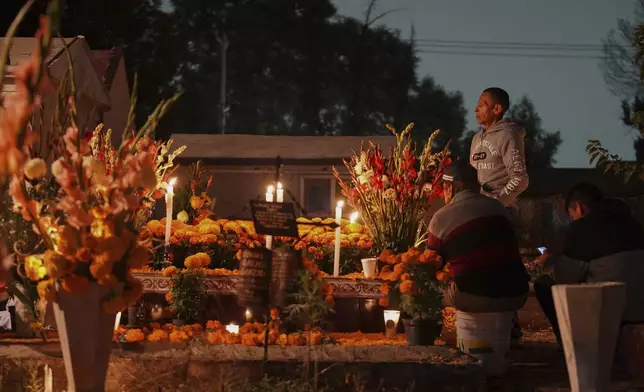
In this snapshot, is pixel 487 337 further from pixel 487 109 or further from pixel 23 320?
pixel 23 320

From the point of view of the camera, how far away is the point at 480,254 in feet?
21.3

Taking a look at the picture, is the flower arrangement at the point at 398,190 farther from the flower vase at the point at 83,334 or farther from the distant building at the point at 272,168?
the distant building at the point at 272,168

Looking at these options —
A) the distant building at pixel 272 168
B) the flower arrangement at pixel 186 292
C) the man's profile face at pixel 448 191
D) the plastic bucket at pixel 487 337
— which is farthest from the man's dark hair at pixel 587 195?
the distant building at pixel 272 168

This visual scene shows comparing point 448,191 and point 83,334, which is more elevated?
point 448,191

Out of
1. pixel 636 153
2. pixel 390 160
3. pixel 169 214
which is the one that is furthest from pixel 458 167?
pixel 636 153

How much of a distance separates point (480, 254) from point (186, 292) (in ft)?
7.59

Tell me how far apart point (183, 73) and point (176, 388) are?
1349 inches

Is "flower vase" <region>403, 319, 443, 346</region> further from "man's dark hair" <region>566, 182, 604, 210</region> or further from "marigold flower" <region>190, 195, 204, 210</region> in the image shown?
"marigold flower" <region>190, 195, 204, 210</region>

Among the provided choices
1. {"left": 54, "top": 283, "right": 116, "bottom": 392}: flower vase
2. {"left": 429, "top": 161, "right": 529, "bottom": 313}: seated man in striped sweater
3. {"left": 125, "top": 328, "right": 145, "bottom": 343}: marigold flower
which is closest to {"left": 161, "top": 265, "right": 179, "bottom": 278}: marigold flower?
{"left": 125, "top": 328, "right": 145, "bottom": 343}: marigold flower

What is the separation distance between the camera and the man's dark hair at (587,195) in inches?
284

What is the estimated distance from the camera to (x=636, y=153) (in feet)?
125

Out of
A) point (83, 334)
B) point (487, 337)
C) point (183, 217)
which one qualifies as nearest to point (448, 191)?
point (487, 337)

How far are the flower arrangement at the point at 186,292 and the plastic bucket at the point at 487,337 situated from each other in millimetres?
2116

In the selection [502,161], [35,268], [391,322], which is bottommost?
[391,322]
